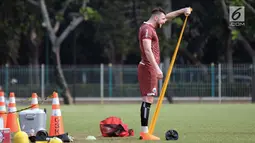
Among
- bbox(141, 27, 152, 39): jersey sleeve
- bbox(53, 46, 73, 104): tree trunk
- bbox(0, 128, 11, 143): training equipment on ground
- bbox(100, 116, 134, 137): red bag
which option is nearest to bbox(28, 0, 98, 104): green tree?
bbox(53, 46, 73, 104): tree trunk

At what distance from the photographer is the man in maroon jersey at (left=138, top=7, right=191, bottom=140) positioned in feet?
42.5

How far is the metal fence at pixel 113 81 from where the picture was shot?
1657 inches

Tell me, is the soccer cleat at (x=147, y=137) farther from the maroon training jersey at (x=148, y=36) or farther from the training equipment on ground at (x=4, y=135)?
the training equipment on ground at (x=4, y=135)

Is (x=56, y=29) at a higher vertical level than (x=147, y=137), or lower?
higher

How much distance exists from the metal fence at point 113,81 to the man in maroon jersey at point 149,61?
1119 inches

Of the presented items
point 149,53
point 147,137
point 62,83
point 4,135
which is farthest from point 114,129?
point 62,83

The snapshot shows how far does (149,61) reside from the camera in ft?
42.6

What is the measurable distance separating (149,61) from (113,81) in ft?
103

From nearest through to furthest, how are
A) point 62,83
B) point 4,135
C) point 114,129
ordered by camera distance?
point 4,135
point 114,129
point 62,83

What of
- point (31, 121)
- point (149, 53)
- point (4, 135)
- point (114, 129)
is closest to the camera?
point (4, 135)

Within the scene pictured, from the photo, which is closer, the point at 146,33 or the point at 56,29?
the point at 146,33

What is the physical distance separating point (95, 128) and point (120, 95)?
1146 inches

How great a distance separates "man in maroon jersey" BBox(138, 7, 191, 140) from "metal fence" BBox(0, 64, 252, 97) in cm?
2843

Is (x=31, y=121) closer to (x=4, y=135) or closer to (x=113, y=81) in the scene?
(x=4, y=135)
